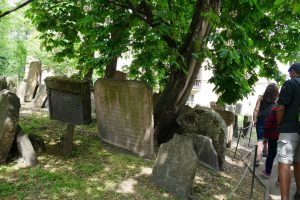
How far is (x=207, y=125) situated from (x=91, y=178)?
9.67ft

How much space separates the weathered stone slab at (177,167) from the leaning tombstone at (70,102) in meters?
1.92

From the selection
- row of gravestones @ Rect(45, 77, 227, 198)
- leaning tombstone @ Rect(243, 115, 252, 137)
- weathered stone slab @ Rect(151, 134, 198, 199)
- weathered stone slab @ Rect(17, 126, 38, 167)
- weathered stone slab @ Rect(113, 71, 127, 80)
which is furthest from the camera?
leaning tombstone @ Rect(243, 115, 252, 137)

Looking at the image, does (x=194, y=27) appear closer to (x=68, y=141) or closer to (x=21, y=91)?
(x=68, y=141)

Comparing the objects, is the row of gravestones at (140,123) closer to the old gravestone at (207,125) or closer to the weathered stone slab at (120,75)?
the old gravestone at (207,125)

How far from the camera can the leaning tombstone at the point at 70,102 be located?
6.27 m

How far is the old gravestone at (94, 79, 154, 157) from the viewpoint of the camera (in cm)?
655

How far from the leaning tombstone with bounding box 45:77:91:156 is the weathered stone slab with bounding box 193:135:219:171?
94.0 inches

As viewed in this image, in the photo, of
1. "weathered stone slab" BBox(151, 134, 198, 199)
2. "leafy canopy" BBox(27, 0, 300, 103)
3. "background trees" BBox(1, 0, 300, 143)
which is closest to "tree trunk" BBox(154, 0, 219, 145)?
"background trees" BBox(1, 0, 300, 143)

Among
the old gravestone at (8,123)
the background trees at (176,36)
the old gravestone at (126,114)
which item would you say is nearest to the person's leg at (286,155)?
the background trees at (176,36)

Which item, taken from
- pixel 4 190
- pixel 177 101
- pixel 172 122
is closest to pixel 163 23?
pixel 177 101

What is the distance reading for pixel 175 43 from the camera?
715cm

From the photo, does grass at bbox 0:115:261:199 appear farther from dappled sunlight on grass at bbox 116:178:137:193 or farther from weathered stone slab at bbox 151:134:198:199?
weathered stone slab at bbox 151:134:198:199

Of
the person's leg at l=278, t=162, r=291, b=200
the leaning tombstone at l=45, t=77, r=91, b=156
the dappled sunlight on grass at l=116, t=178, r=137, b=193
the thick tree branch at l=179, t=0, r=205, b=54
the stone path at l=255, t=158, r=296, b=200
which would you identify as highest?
the thick tree branch at l=179, t=0, r=205, b=54

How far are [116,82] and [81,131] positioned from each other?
6.74ft
